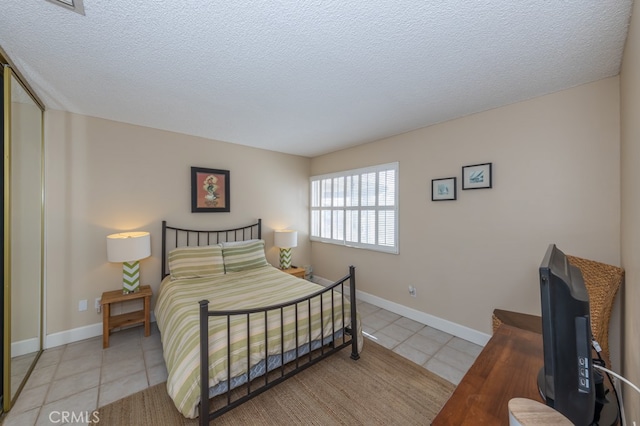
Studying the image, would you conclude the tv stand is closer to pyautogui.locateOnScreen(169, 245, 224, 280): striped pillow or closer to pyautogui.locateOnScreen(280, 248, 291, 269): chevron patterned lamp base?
pyautogui.locateOnScreen(169, 245, 224, 280): striped pillow

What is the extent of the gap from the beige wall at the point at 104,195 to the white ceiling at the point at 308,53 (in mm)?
381

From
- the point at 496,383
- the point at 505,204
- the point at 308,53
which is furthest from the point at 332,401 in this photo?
the point at 308,53

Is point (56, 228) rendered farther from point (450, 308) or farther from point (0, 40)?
point (450, 308)

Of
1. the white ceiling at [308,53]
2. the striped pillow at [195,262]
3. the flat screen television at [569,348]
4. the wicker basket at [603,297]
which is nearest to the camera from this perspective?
the flat screen television at [569,348]

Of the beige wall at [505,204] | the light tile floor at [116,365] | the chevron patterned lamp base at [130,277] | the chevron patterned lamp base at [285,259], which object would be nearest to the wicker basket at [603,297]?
the beige wall at [505,204]

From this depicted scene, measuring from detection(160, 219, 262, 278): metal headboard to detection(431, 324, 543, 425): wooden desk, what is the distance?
132 inches

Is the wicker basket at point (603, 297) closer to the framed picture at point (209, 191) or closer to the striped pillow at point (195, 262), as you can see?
the striped pillow at point (195, 262)

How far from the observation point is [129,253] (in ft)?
8.63

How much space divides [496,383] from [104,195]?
12.4 feet

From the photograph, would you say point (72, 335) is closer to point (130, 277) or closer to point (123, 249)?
point (130, 277)

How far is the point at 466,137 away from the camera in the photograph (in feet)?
8.87

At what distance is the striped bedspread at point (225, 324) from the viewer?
1634mm

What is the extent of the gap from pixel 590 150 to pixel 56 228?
4955mm

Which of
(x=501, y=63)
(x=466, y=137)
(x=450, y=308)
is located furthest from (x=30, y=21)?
(x=450, y=308)
